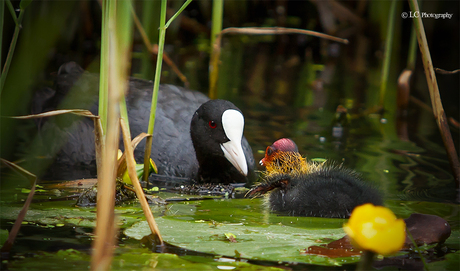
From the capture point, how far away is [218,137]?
3.85 metres

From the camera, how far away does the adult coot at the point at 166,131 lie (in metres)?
3.84

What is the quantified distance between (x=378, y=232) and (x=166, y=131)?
124 inches

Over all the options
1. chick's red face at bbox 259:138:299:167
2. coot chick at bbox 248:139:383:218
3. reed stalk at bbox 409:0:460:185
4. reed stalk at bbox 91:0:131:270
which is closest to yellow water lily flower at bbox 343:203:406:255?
reed stalk at bbox 91:0:131:270

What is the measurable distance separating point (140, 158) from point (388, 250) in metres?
3.03

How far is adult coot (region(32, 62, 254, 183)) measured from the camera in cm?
384

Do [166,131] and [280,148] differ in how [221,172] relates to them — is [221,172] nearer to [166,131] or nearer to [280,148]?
[280,148]

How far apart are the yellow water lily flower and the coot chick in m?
1.61

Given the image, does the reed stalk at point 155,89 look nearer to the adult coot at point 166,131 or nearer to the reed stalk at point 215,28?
the adult coot at point 166,131

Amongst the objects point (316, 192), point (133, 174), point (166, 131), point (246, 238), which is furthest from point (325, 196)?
point (166, 131)

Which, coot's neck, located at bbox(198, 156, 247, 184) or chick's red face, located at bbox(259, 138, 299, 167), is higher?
chick's red face, located at bbox(259, 138, 299, 167)

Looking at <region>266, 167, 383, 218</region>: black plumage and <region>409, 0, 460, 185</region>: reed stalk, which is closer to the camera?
<region>266, 167, 383, 218</region>: black plumage

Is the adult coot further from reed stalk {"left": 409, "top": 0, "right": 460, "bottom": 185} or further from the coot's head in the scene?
reed stalk {"left": 409, "top": 0, "right": 460, "bottom": 185}

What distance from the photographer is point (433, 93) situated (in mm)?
3334

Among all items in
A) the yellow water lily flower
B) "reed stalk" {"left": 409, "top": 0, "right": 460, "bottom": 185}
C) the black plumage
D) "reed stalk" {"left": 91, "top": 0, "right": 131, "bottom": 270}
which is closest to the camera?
the yellow water lily flower
